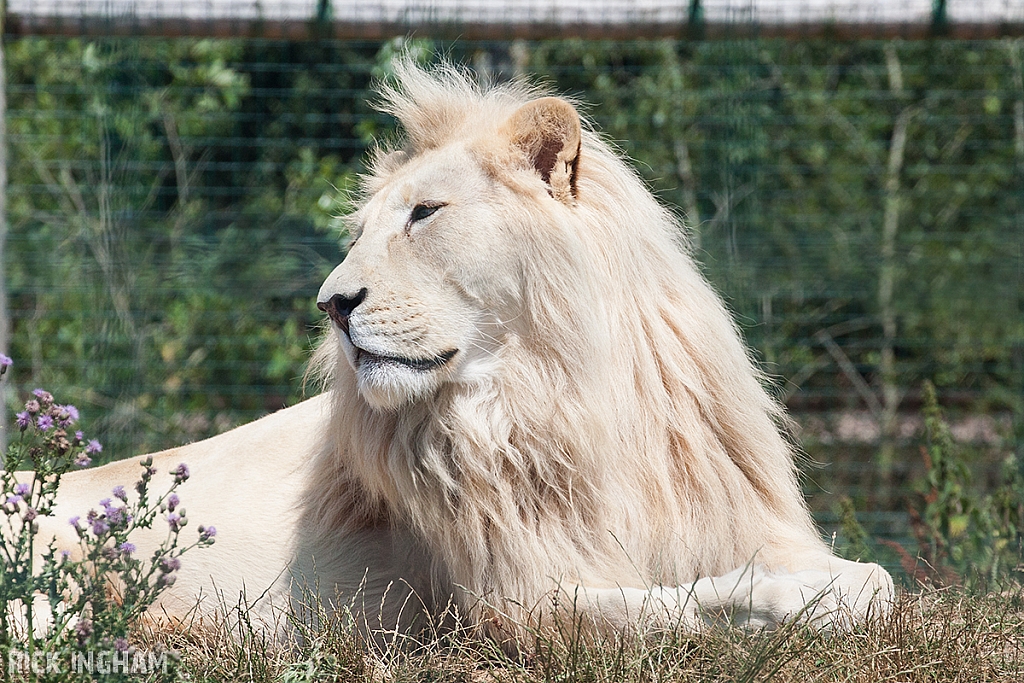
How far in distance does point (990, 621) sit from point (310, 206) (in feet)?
14.8

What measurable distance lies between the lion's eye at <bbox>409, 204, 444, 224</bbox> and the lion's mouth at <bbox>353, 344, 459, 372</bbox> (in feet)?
0.89

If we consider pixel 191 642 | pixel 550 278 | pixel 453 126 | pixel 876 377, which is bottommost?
pixel 876 377

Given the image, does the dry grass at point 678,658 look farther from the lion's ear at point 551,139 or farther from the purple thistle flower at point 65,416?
the lion's ear at point 551,139

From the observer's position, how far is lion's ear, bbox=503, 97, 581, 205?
6.86 ft

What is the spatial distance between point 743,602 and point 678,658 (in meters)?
0.17

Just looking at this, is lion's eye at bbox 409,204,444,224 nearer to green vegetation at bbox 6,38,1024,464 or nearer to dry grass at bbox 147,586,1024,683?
dry grass at bbox 147,586,1024,683

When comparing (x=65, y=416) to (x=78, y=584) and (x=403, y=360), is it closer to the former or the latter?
(x=78, y=584)

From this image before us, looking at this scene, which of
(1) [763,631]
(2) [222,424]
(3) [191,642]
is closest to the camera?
(1) [763,631]

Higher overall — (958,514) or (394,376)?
(394,376)

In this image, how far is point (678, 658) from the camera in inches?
69.6

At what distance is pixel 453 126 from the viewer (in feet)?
7.55

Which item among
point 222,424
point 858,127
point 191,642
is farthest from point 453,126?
point 858,127

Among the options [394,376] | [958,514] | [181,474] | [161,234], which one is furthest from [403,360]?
[161,234]

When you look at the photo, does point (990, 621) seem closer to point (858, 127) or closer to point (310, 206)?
point (310, 206)
